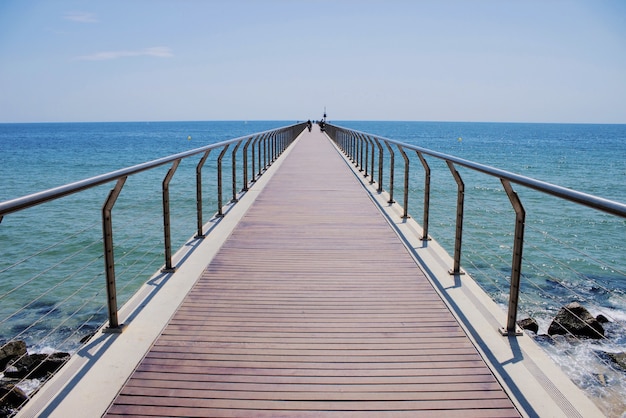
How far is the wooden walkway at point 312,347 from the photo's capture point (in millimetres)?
2445

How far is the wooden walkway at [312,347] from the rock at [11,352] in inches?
166

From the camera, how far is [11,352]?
738 centimetres

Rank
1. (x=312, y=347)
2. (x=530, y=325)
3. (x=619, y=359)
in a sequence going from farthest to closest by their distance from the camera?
(x=530, y=325) → (x=619, y=359) → (x=312, y=347)

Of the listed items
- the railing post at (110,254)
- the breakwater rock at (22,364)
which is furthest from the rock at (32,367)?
the railing post at (110,254)

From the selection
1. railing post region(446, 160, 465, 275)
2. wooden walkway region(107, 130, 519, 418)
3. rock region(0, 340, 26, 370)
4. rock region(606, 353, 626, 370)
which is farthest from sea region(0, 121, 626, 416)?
wooden walkway region(107, 130, 519, 418)

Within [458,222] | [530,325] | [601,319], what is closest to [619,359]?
[530,325]

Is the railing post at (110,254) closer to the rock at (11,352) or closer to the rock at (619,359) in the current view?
the rock at (11,352)

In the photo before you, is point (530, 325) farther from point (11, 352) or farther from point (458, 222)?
point (11, 352)

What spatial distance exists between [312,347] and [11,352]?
6.22 metres

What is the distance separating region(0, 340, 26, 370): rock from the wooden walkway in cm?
421

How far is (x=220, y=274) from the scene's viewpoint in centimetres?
440

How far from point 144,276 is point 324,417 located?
34.2ft

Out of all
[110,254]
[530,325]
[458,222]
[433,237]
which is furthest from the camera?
[433,237]

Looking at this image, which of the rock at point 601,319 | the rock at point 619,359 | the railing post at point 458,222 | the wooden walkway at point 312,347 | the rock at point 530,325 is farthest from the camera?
the rock at point 601,319
